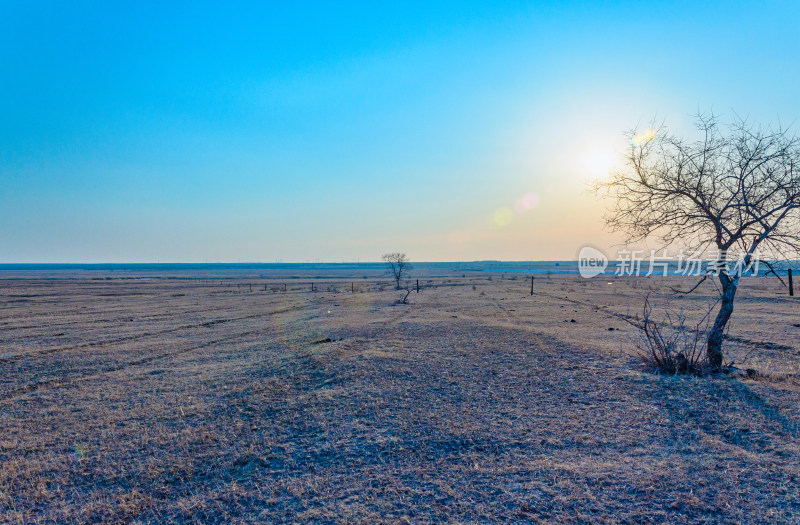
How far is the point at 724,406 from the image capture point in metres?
7.37

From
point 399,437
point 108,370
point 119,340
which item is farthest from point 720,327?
point 119,340

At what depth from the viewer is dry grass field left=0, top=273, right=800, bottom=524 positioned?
4.64 meters

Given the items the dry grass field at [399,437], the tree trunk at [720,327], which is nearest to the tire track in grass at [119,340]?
the dry grass field at [399,437]

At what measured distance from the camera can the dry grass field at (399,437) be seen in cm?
464

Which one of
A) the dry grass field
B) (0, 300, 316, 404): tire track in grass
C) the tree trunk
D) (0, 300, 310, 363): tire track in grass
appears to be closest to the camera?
the dry grass field

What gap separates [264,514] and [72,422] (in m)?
5.52

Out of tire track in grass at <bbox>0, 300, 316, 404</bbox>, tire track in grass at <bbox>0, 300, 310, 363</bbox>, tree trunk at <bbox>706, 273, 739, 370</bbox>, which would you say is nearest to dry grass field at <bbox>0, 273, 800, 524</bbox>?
tire track in grass at <bbox>0, 300, 316, 404</bbox>

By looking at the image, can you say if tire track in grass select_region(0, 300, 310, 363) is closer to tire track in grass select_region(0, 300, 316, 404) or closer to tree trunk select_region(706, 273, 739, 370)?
tire track in grass select_region(0, 300, 316, 404)

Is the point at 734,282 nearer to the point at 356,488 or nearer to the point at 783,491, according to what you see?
the point at 783,491

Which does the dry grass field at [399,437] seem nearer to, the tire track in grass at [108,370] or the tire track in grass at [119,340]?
the tire track in grass at [108,370]

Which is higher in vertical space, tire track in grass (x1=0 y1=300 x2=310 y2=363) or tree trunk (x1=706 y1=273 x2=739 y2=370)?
tree trunk (x1=706 y1=273 x2=739 y2=370)

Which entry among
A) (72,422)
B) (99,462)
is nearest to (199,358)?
(72,422)

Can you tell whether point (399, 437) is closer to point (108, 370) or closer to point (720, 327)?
point (720, 327)

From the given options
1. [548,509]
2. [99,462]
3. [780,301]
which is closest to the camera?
[548,509]
